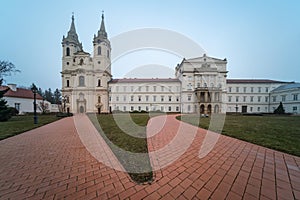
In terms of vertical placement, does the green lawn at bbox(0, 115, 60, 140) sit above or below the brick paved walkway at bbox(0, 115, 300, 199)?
below

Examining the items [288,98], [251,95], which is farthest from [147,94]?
[288,98]

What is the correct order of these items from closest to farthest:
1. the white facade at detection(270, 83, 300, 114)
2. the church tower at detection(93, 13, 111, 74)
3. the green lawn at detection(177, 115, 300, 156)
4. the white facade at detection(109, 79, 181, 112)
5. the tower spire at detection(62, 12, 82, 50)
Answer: the green lawn at detection(177, 115, 300, 156)
the white facade at detection(270, 83, 300, 114)
the church tower at detection(93, 13, 111, 74)
the tower spire at detection(62, 12, 82, 50)
the white facade at detection(109, 79, 181, 112)

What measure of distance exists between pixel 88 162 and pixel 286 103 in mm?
53703

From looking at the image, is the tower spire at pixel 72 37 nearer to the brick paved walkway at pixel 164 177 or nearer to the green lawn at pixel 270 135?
the green lawn at pixel 270 135

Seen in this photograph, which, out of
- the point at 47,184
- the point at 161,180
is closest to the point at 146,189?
the point at 161,180

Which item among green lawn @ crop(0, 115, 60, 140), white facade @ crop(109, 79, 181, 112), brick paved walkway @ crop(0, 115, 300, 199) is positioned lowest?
green lawn @ crop(0, 115, 60, 140)

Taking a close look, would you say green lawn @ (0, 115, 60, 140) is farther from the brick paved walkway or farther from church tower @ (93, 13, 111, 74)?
church tower @ (93, 13, 111, 74)

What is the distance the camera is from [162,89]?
3947 centimetres

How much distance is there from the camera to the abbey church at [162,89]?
116 ft

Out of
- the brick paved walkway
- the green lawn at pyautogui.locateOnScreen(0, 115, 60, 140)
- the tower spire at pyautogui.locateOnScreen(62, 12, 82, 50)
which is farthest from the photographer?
the tower spire at pyautogui.locateOnScreen(62, 12, 82, 50)

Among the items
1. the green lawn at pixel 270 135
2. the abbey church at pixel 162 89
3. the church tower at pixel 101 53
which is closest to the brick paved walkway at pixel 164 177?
the green lawn at pixel 270 135

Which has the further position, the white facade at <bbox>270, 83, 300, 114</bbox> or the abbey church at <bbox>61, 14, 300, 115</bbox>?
the abbey church at <bbox>61, 14, 300, 115</bbox>

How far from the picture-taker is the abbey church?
3541cm

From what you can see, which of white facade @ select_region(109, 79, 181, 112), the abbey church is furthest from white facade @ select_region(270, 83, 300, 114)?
white facade @ select_region(109, 79, 181, 112)
